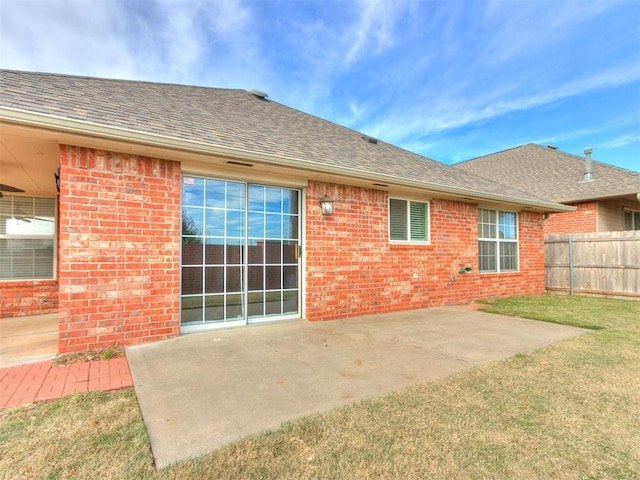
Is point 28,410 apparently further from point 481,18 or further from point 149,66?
point 481,18

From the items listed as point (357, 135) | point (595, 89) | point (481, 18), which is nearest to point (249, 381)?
A: point (357, 135)

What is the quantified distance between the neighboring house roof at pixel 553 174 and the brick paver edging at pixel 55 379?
1420 centimetres

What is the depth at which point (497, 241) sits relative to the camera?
31.5 ft

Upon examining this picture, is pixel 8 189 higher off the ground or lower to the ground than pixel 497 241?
higher

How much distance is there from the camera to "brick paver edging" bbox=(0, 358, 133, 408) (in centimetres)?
300

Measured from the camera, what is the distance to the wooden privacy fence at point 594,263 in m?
9.63

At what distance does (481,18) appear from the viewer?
877cm

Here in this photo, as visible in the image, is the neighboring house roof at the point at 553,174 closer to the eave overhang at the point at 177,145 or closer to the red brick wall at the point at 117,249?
the eave overhang at the point at 177,145

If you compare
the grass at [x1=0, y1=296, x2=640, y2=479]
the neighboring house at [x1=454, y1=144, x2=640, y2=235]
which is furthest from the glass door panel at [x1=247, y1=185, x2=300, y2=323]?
the neighboring house at [x1=454, y1=144, x2=640, y2=235]

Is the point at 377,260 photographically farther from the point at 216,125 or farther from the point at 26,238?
the point at 26,238

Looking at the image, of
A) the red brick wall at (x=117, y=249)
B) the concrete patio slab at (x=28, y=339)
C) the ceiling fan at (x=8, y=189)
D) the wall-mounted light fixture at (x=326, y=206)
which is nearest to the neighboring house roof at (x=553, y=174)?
the wall-mounted light fixture at (x=326, y=206)

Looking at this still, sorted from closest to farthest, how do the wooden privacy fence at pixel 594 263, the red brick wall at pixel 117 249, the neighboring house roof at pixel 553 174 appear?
the red brick wall at pixel 117 249 < the wooden privacy fence at pixel 594 263 < the neighboring house roof at pixel 553 174

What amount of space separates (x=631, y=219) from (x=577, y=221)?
12.9 feet

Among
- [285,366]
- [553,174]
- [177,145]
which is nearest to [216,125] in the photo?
[177,145]
